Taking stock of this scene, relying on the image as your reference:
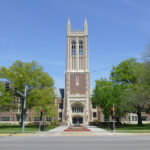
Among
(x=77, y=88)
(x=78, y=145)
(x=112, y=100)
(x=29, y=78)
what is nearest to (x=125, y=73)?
(x=112, y=100)

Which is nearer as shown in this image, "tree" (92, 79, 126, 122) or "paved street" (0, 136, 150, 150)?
"paved street" (0, 136, 150, 150)

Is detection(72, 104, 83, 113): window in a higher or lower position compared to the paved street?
higher

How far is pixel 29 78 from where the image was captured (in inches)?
1592

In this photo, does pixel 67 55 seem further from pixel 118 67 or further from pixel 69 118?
pixel 118 67

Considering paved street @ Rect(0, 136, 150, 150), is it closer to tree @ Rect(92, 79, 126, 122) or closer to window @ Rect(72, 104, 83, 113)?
tree @ Rect(92, 79, 126, 122)

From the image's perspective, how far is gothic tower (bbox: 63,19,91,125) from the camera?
2589 inches

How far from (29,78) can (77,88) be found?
28401 millimetres

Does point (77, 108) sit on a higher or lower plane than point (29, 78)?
lower

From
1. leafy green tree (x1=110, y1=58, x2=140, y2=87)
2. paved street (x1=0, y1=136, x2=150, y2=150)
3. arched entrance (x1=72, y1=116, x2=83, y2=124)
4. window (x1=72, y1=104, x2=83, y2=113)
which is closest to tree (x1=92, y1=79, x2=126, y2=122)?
leafy green tree (x1=110, y1=58, x2=140, y2=87)

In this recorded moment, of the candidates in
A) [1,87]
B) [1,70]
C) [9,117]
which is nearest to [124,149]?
[1,87]

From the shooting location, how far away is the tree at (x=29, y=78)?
40.2 m

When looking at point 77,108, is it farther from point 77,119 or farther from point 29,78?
point 29,78

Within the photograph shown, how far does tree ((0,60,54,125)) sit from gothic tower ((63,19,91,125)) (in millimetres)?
23258

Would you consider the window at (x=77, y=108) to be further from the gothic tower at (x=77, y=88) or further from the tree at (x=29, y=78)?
the tree at (x=29, y=78)
